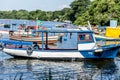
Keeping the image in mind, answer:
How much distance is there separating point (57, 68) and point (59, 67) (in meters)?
0.80

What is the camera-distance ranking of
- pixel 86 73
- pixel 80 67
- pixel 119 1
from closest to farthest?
pixel 86 73, pixel 80 67, pixel 119 1

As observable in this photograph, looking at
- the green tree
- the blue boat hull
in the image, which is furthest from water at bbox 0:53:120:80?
the green tree

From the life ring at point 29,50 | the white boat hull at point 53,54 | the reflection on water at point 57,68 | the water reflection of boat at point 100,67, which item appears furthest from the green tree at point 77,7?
the reflection on water at point 57,68

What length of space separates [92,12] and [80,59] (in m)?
55.5

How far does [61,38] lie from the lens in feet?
145

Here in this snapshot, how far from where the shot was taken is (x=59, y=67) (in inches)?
1469

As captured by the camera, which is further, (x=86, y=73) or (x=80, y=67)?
(x=80, y=67)

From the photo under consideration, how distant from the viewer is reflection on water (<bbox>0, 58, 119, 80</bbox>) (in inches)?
1261

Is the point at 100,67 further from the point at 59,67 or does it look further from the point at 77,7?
the point at 77,7

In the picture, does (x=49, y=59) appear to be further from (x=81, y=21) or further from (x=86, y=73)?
(x=81, y=21)

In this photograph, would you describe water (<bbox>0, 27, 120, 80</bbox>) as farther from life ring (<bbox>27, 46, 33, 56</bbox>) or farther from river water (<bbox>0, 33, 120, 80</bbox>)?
life ring (<bbox>27, 46, 33, 56</bbox>)

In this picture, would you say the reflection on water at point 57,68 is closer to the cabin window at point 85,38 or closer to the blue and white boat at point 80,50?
the blue and white boat at point 80,50

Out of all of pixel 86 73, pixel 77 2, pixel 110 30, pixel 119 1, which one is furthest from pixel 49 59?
pixel 77 2

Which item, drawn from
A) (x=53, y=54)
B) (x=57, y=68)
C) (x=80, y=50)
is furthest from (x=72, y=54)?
(x=57, y=68)
